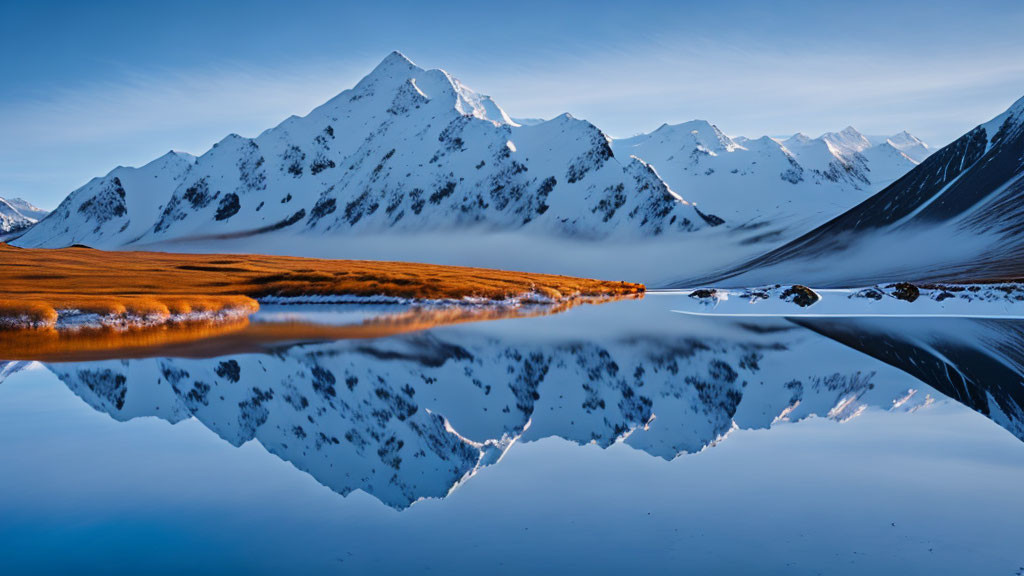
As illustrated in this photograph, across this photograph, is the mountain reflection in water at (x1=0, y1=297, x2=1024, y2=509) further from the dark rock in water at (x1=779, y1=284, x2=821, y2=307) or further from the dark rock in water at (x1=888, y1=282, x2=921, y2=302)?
the dark rock in water at (x1=888, y1=282, x2=921, y2=302)

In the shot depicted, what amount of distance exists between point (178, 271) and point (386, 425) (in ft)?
313

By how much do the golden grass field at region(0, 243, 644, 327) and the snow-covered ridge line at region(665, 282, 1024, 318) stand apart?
3089cm

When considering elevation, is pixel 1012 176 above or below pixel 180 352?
above

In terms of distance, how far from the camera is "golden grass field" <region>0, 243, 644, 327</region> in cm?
5847

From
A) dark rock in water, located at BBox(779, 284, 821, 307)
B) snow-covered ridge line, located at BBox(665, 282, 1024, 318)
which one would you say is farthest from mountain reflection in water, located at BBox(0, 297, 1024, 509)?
dark rock in water, located at BBox(779, 284, 821, 307)

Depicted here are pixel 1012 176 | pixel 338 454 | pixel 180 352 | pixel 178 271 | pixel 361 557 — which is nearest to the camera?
pixel 361 557

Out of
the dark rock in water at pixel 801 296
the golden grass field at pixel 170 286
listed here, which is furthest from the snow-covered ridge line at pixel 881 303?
the golden grass field at pixel 170 286

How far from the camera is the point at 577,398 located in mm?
26375

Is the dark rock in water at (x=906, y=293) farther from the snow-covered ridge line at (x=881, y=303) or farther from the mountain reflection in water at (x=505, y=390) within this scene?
the mountain reflection in water at (x=505, y=390)

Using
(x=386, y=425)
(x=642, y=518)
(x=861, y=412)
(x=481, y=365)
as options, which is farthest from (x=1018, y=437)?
(x=481, y=365)

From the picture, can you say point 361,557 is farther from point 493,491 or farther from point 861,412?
point 861,412

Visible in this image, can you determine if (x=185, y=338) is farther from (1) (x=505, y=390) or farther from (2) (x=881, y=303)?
(2) (x=881, y=303)

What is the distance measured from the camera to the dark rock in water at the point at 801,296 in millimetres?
79875

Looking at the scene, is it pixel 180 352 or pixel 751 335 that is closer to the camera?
pixel 180 352
